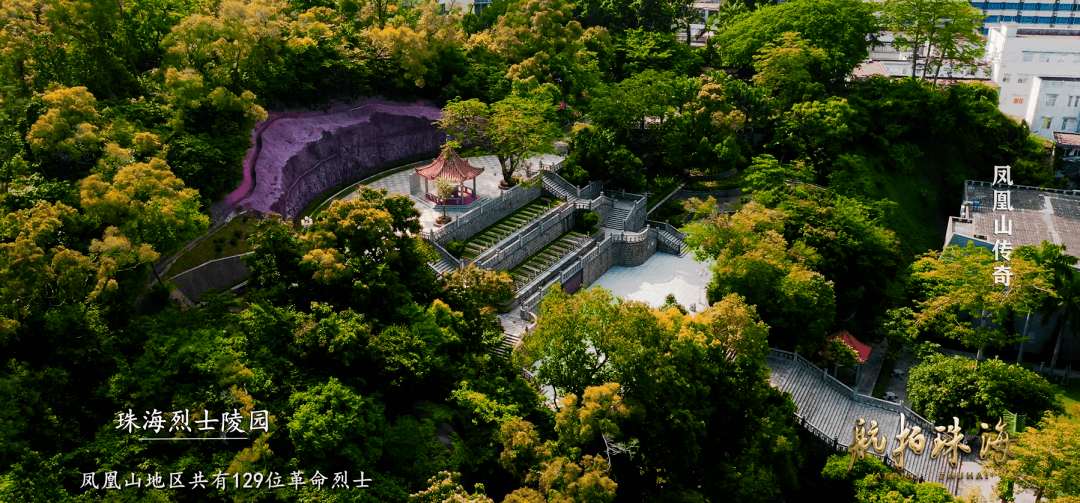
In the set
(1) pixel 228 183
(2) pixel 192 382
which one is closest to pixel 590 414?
(2) pixel 192 382

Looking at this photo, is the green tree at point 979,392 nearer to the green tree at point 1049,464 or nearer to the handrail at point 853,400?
the handrail at point 853,400

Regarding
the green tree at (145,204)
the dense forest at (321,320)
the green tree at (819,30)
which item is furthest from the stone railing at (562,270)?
the green tree at (819,30)

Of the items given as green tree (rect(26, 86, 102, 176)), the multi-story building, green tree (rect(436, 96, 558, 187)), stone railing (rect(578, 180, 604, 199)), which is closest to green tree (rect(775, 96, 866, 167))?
stone railing (rect(578, 180, 604, 199))

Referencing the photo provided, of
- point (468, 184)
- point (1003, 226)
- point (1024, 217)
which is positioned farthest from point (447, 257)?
point (1024, 217)

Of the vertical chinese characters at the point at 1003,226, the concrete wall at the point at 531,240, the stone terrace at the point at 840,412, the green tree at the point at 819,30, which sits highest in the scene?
the green tree at the point at 819,30

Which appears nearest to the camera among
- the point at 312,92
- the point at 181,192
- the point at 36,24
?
the point at 181,192

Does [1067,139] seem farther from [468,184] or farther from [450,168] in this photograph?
[450,168]

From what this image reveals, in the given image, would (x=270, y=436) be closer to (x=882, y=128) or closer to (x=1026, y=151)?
(x=882, y=128)
